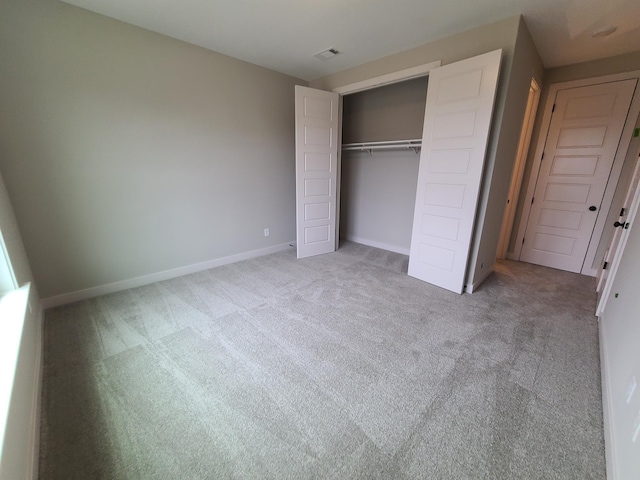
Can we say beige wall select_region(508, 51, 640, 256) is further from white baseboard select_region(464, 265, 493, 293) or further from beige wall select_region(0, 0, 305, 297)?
beige wall select_region(0, 0, 305, 297)

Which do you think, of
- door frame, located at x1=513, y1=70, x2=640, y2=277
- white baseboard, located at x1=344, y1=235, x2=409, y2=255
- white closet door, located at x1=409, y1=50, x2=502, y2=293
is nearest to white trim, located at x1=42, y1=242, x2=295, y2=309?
white baseboard, located at x1=344, y1=235, x2=409, y2=255

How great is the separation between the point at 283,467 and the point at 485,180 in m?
2.85

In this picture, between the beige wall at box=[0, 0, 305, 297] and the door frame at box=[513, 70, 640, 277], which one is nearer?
the beige wall at box=[0, 0, 305, 297]

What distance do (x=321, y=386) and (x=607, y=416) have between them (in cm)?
155

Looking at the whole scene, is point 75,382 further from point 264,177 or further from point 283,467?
point 264,177

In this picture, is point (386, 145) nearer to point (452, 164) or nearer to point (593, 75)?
point (452, 164)

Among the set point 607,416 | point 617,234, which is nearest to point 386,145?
point 617,234

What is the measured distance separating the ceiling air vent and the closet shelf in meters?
1.25

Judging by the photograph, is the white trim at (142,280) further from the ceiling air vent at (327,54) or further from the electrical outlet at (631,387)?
the electrical outlet at (631,387)

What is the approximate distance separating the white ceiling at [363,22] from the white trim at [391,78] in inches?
9.4

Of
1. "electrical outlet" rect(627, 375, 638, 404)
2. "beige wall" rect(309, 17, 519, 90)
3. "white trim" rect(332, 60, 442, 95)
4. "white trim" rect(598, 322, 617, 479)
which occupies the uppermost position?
"beige wall" rect(309, 17, 519, 90)

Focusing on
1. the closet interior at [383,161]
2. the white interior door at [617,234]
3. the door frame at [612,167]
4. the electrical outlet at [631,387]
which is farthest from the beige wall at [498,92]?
the electrical outlet at [631,387]

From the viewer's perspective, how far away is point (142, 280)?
9.57 feet

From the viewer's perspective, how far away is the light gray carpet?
1197 mm
